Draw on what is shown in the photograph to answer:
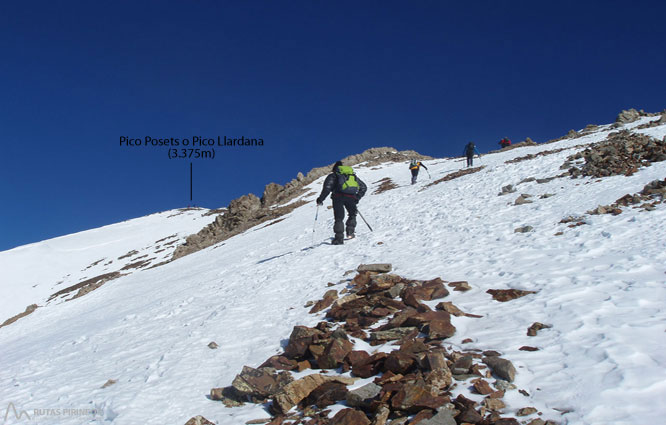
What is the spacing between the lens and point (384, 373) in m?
4.78

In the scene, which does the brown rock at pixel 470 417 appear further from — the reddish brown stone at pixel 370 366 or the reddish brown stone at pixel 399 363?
the reddish brown stone at pixel 370 366

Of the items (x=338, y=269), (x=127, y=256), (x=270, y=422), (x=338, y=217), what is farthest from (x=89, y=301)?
(x=127, y=256)

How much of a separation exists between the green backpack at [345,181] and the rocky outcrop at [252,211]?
75.8ft

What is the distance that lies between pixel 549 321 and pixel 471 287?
205 cm

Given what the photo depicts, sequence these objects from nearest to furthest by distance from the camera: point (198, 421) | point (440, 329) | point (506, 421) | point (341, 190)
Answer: point (506, 421) → point (198, 421) → point (440, 329) → point (341, 190)

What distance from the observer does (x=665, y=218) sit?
880cm

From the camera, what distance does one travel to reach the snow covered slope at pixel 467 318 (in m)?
4.20

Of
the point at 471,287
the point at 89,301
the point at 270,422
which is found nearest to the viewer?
the point at 270,422

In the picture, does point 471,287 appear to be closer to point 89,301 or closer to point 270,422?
point 270,422

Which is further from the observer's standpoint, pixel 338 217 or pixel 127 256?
pixel 127 256

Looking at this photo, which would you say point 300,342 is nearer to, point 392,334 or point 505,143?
point 392,334

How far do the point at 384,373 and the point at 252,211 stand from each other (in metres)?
43.3

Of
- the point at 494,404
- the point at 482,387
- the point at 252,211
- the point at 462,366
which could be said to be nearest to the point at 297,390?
the point at 462,366

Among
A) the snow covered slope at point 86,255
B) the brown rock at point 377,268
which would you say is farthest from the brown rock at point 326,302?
the snow covered slope at point 86,255
